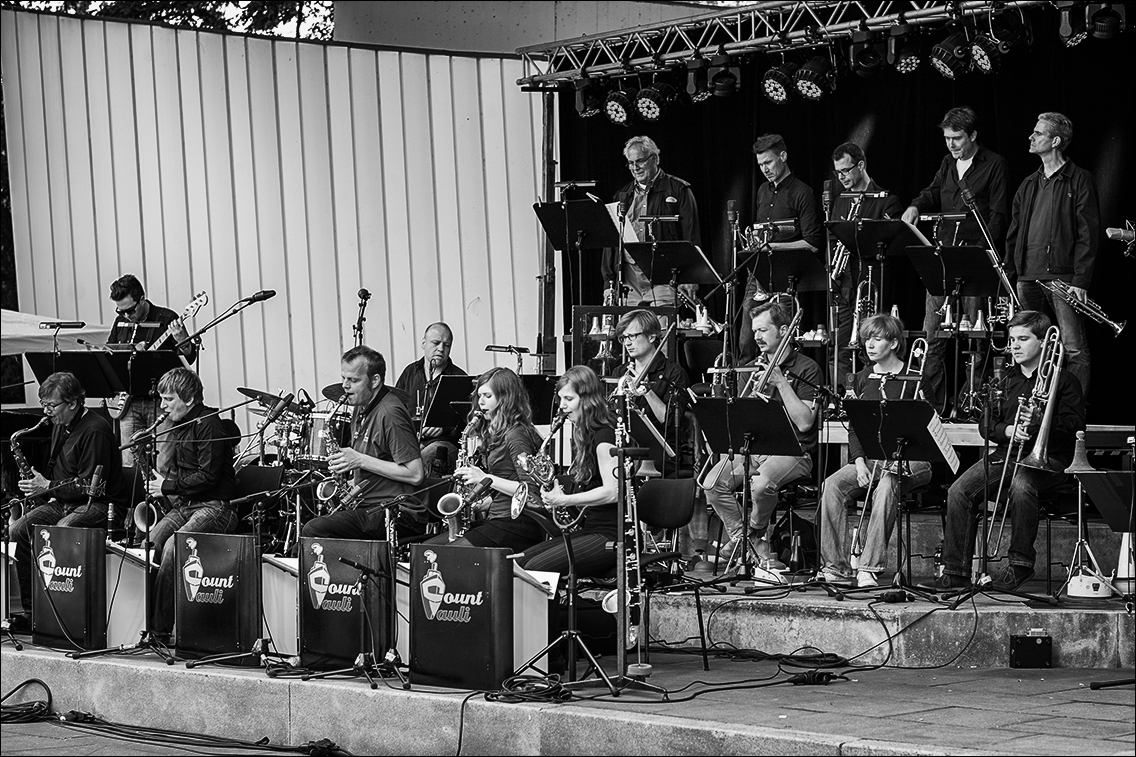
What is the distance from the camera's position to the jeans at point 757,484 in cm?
830

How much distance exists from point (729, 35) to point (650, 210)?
154 centimetres

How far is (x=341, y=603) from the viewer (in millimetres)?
6953

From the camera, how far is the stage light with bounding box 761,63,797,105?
1071 centimetres

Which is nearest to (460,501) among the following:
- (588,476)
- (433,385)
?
(588,476)

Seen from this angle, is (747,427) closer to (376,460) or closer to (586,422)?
(586,422)

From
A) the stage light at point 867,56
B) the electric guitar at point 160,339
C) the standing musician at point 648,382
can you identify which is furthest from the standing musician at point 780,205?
the electric guitar at point 160,339

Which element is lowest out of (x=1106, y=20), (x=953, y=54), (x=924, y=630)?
Result: (x=924, y=630)

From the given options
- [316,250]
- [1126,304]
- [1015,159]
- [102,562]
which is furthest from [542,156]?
[102,562]

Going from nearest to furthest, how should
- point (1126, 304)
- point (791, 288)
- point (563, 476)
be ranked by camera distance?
1. point (563, 476)
2. point (791, 288)
3. point (1126, 304)

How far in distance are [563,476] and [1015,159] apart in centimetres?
496

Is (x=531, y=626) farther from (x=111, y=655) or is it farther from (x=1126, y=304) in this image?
(x=1126, y=304)

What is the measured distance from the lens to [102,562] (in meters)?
8.01

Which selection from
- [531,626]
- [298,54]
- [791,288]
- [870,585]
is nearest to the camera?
[531,626]

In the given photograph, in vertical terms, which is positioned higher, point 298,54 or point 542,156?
point 298,54
